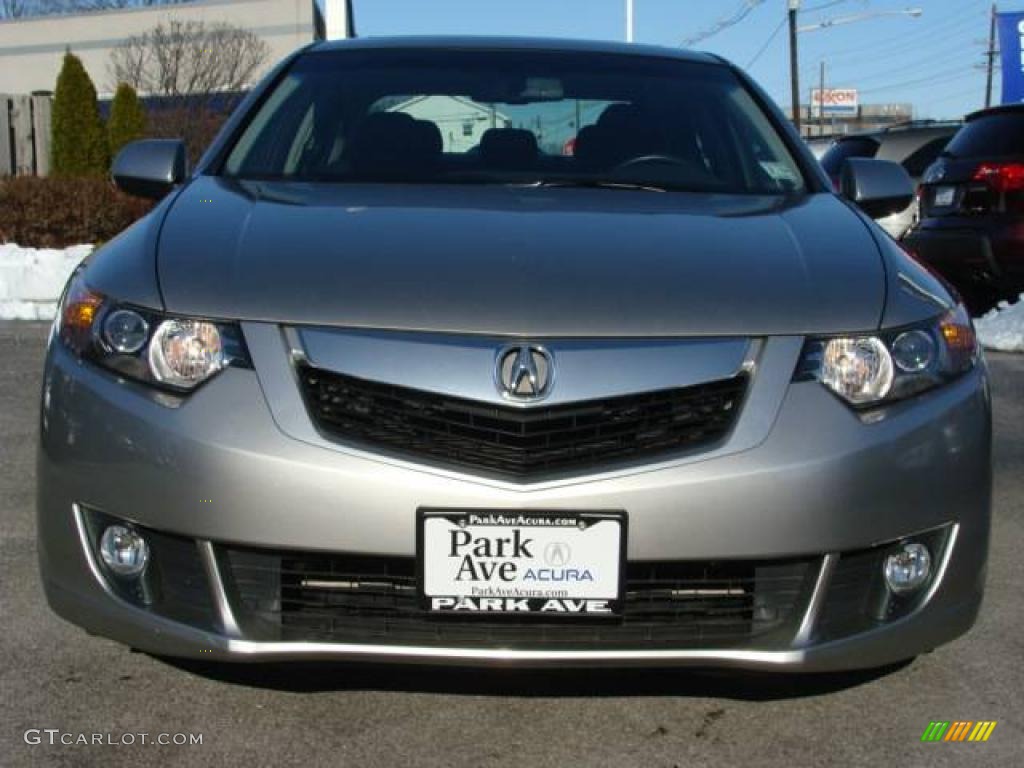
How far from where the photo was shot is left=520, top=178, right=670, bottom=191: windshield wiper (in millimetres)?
3225

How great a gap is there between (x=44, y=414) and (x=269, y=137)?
4.34 ft

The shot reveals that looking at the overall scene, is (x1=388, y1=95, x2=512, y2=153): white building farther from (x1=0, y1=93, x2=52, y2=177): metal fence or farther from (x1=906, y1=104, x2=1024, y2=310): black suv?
(x1=0, y1=93, x2=52, y2=177): metal fence

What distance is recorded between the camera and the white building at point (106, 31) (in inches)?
1538

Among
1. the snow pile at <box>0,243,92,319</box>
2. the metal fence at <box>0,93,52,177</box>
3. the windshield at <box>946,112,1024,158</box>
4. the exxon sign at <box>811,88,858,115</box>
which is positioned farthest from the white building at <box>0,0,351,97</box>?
the exxon sign at <box>811,88,858,115</box>

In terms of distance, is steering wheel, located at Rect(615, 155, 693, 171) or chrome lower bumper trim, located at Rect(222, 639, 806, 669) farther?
steering wheel, located at Rect(615, 155, 693, 171)

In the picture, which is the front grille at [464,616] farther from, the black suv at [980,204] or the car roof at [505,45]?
the black suv at [980,204]

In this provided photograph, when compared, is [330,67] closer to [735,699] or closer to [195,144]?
[735,699]

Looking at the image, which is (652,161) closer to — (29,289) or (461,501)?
(461,501)

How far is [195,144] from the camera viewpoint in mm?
26812

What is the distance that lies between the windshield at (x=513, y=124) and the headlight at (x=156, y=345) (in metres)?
0.90

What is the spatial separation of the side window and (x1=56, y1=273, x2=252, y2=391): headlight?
34.2ft

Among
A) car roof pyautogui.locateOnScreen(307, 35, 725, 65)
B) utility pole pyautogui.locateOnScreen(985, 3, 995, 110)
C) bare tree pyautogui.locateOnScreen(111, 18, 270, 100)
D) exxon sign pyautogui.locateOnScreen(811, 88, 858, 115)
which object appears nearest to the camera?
car roof pyautogui.locateOnScreen(307, 35, 725, 65)

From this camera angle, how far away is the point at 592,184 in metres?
3.26

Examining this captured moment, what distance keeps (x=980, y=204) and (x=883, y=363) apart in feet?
20.5
